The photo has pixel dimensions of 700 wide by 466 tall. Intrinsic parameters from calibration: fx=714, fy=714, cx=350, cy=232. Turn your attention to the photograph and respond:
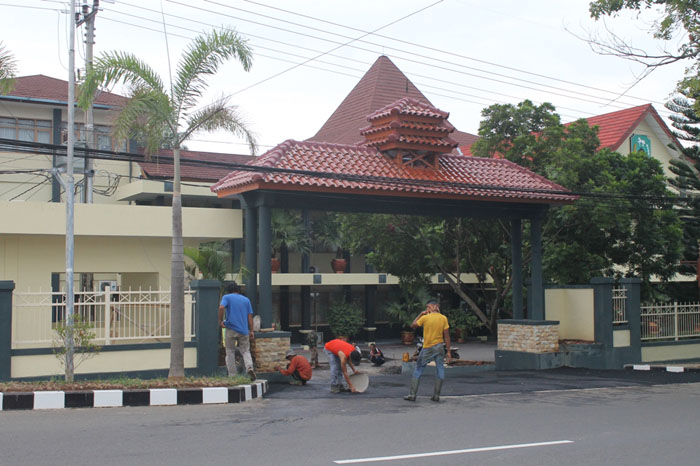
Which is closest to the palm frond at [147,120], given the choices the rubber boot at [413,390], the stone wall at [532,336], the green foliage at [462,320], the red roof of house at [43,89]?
the rubber boot at [413,390]

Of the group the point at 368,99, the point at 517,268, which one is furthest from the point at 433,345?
the point at 368,99

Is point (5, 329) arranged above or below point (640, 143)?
below

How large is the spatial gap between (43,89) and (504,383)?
75.5 ft

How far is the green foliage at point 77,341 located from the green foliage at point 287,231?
16.5m

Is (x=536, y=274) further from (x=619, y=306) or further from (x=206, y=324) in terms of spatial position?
(x=206, y=324)

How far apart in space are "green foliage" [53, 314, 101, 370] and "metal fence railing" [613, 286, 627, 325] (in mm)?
12559

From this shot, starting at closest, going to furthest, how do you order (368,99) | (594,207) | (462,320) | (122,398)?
(122,398) → (594,207) → (462,320) → (368,99)

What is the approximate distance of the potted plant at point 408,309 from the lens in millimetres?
32781

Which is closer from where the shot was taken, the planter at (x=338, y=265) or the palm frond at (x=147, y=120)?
the palm frond at (x=147, y=120)

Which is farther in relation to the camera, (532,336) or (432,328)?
(532,336)

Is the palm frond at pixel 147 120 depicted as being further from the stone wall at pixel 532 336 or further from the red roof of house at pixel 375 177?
the stone wall at pixel 532 336

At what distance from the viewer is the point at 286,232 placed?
29078 millimetres

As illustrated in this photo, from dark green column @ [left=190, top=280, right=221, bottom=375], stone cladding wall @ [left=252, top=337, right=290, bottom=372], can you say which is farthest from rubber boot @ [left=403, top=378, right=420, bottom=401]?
dark green column @ [left=190, top=280, right=221, bottom=375]

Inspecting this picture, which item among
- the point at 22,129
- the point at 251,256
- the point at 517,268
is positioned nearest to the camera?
the point at 251,256
